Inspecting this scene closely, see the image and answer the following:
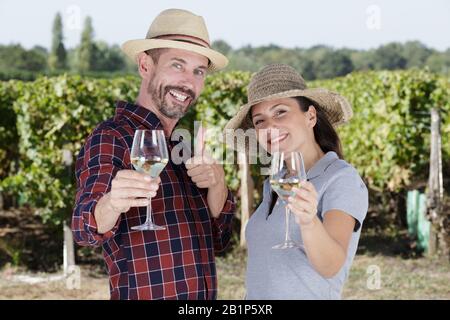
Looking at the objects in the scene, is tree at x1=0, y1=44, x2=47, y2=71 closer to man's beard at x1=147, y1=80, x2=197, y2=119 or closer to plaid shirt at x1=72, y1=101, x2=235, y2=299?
man's beard at x1=147, y1=80, x2=197, y2=119

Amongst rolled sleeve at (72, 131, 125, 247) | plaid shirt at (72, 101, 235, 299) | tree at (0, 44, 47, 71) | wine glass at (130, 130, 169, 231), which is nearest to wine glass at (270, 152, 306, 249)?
wine glass at (130, 130, 169, 231)

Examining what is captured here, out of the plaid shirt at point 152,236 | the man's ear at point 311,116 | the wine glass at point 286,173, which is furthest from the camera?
the man's ear at point 311,116

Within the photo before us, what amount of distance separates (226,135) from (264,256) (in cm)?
82

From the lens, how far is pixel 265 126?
2.69 meters

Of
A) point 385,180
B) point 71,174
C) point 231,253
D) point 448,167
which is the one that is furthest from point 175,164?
point 448,167

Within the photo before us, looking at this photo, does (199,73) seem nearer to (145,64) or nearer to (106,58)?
(145,64)

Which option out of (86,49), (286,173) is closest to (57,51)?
(86,49)

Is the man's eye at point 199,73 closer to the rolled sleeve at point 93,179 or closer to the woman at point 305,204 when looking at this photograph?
the woman at point 305,204

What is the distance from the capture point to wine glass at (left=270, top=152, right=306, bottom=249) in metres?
2.27

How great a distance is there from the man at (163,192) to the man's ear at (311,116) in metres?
0.43

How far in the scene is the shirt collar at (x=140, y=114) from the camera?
2883mm

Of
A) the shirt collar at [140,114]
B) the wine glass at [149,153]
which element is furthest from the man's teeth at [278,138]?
the shirt collar at [140,114]

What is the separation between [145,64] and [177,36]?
20 cm

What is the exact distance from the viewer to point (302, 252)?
98.2 inches
